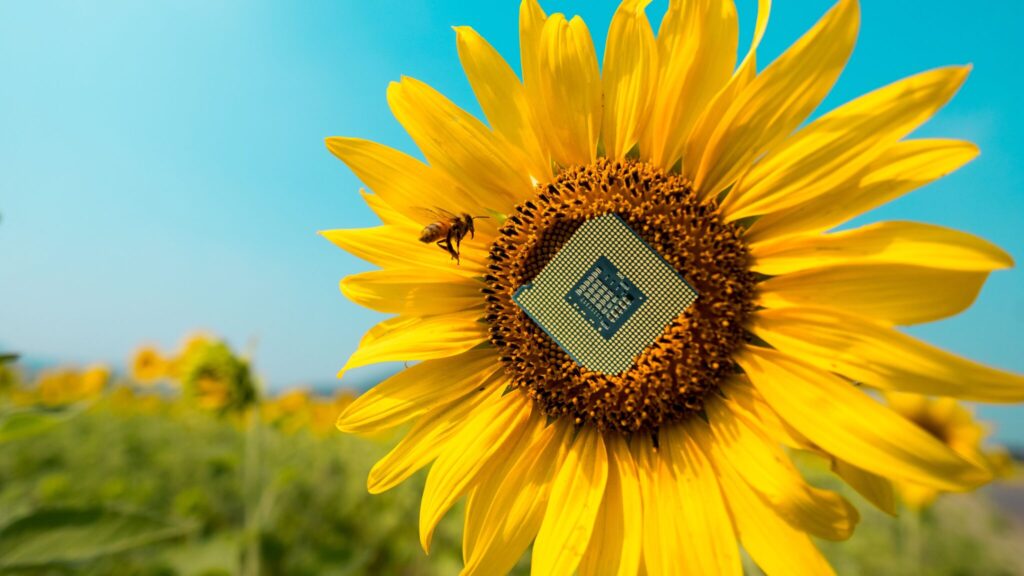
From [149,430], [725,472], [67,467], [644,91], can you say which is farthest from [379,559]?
[149,430]

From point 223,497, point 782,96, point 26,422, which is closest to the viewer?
point 782,96

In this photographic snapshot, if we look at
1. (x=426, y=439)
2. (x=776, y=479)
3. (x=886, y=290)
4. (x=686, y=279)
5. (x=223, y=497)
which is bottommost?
(x=776, y=479)

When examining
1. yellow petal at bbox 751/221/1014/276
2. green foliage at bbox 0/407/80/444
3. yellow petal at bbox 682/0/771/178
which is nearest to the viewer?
yellow petal at bbox 751/221/1014/276

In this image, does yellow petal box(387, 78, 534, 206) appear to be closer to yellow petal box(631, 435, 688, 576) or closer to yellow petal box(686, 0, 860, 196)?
yellow petal box(686, 0, 860, 196)

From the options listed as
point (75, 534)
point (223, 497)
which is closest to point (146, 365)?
point (223, 497)

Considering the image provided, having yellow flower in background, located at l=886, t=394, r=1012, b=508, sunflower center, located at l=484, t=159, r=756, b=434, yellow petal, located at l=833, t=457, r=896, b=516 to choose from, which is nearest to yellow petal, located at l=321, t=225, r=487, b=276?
sunflower center, located at l=484, t=159, r=756, b=434

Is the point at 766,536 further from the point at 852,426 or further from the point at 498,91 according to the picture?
the point at 498,91

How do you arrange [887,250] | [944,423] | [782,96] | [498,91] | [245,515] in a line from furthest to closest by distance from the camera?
[245,515]
[944,423]
[498,91]
[782,96]
[887,250]

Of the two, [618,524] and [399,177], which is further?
[399,177]
